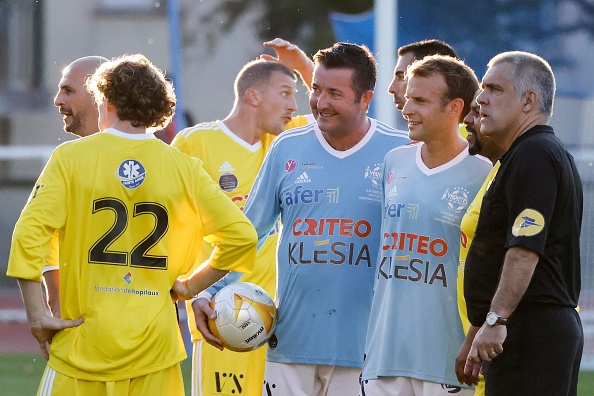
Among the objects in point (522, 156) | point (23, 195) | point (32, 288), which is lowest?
point (23, 195)

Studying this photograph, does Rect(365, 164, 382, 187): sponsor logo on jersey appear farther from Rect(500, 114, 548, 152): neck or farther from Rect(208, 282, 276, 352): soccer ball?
Rect(500, 114, 548, 152): neck

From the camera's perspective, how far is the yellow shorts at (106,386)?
4.41 m

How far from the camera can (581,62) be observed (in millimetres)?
16000

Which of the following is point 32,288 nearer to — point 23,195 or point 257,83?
point 257,83

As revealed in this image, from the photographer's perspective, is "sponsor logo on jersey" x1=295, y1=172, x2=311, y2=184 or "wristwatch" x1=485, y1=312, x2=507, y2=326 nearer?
"wristwatch" x1=485, y1=312, x2=507, y2=326

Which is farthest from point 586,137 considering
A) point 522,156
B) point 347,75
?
point 522,156

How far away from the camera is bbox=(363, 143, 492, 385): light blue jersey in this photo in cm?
477

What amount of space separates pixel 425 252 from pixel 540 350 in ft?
2.70

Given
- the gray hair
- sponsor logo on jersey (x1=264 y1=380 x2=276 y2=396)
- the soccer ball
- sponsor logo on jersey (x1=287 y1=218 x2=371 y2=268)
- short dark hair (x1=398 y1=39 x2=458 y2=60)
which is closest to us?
the gray hair

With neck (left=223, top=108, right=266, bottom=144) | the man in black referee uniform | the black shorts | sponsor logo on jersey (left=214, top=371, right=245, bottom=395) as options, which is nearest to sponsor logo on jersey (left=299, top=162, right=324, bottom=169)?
the man in black referee uniform

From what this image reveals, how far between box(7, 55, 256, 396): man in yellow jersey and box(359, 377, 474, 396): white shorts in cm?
92

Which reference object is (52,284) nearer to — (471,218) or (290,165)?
(290,165)

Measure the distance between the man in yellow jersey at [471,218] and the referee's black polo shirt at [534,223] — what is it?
0.20 m

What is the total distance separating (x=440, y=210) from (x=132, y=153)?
1381 mm
